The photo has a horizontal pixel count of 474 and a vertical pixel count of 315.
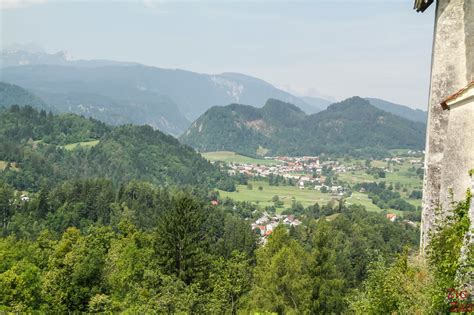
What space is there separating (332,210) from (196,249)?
105m

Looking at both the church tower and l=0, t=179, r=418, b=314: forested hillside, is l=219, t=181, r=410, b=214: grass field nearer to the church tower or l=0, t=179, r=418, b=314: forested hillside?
l=0, t=179, r=418, b=314: forested hillside

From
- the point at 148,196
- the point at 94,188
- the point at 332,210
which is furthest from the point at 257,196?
the point at 94,188

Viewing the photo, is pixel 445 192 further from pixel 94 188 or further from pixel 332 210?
pixel 332 210

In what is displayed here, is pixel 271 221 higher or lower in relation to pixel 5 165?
lower

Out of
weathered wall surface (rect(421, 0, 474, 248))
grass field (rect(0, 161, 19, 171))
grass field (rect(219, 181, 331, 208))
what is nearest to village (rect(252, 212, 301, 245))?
grass field (rect(219, 181, 331, 208))

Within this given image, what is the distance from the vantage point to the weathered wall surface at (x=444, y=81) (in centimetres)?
1059

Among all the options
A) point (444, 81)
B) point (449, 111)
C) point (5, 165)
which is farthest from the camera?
point (5, 165)

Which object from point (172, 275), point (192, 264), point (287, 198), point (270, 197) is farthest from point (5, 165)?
point (172, 275)

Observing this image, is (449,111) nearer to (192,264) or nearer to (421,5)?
(421,5)

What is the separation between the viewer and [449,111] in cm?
1050

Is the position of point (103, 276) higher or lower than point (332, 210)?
higher

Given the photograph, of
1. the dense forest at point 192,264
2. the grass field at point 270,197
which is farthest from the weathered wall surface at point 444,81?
the grass field at point 270,197

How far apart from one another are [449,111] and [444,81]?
38.1 inches

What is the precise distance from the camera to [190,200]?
44031mm
